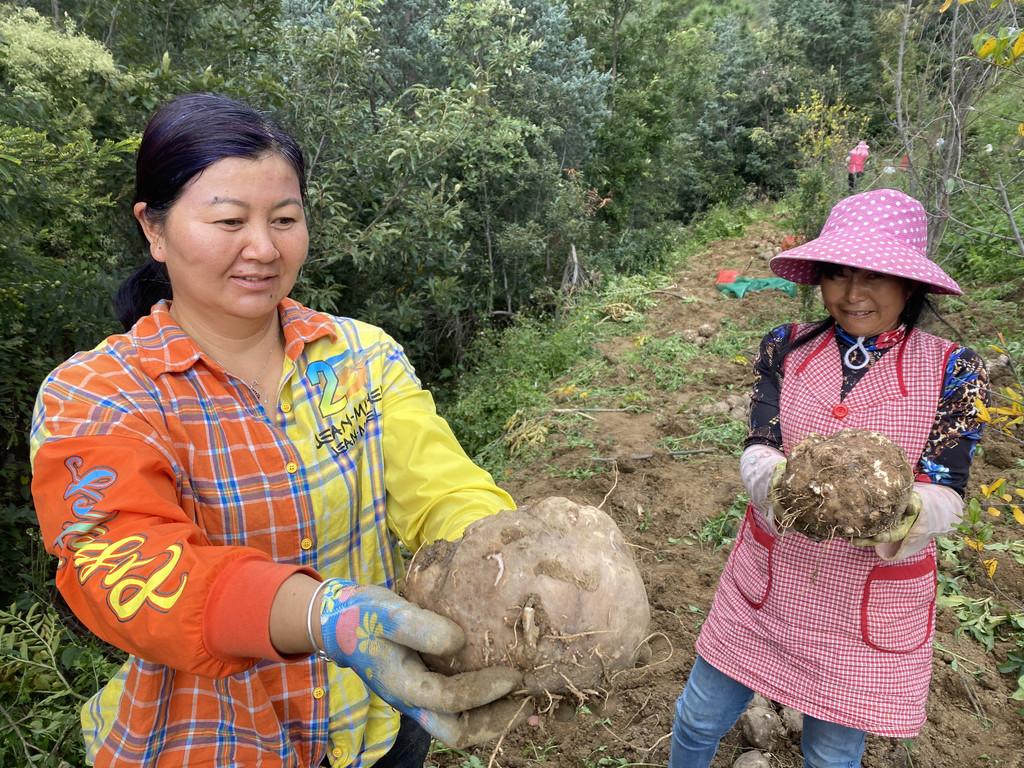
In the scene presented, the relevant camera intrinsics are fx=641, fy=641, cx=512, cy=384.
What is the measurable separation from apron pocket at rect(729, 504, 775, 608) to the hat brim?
717mm

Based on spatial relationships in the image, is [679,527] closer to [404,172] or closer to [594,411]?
[594,411]

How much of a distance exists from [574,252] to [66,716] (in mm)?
7972

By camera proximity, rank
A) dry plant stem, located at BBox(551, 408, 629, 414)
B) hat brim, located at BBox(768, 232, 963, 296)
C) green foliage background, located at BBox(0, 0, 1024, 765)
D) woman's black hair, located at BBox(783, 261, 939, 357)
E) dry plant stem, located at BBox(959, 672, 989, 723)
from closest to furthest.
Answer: hat brim, located at BBox(768, 232, 963, 296)
woman's black hair, located at BBox(783, 261, 939, 357)
dry plant stem, located at BBox(959, 672, 989, 723)
green foliage background, located at BBox(0, 0, 1024, 765)
dry plant stem, located at BBox(551, 408, 629, 414)

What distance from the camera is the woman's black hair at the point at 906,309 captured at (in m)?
1.71

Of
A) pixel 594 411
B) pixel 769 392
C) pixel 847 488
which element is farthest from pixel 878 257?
pixel 594 411

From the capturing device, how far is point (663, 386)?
224 inches

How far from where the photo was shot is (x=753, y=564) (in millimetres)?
1841

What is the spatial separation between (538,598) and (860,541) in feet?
2.74

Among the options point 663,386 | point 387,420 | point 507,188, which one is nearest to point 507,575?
point 387,420

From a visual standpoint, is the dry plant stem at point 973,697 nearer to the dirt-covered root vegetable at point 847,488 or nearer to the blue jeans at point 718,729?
the blue jeans at point 718,729

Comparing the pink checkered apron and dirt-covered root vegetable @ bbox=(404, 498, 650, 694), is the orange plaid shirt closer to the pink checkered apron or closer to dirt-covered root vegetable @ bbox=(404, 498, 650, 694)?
dirt-covered root vegetable @ bbox=(404, 498, 650, 694)

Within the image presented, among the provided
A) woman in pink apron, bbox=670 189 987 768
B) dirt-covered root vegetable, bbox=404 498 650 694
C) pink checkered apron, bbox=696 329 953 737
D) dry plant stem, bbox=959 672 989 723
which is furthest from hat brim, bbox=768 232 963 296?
dry plant stem, bbox=959 672 989 723

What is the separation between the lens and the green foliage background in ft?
10.0

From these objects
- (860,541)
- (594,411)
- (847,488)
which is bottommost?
(594,411)
